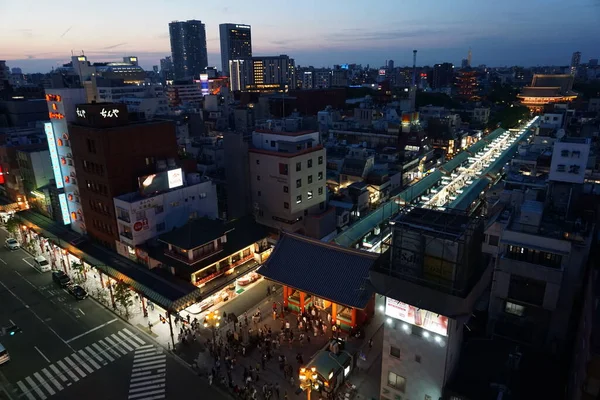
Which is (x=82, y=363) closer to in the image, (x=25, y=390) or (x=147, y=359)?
(x=25, y=390)

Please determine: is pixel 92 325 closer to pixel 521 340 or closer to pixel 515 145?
pixel 521 340

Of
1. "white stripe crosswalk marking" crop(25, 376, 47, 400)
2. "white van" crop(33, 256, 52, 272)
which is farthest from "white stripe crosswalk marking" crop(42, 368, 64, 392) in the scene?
"white van" crop(33, 256, 52, 272)

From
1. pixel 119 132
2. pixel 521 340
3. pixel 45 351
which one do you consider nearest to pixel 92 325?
pixel 45 351

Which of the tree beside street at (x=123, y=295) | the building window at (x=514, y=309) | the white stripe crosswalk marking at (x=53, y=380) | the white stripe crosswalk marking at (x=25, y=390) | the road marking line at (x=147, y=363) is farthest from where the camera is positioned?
the tree beside street at (x=123, y=295)

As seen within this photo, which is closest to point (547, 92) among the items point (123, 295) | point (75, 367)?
point (123, 295)

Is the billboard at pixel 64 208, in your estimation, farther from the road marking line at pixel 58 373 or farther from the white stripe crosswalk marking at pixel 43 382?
the white stripe crosswalk marking at pixel 43 382

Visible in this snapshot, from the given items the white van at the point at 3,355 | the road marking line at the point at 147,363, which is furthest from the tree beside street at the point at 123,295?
the white van at the point at 3,355

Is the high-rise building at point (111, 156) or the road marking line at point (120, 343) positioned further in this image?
the high-rise building at point (111, 156)
